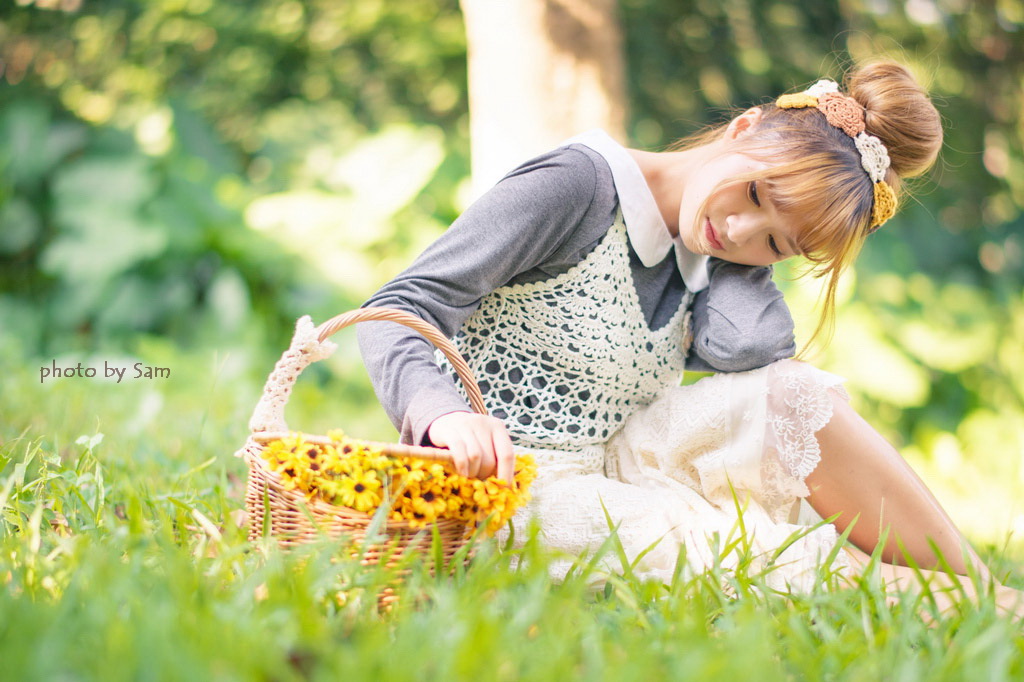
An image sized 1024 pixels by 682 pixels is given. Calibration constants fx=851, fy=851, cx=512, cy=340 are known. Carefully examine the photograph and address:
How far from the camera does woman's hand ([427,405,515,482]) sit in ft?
3.75

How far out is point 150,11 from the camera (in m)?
4.38

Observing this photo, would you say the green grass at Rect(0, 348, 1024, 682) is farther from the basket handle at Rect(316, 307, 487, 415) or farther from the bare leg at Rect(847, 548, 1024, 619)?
the basket handle at Rect(316, 307, 487, 415)

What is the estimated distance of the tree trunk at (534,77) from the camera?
268 cm

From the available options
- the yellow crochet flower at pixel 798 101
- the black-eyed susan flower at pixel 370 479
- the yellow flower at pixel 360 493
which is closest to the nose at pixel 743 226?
the yellow crochet flower at pixel 798 101

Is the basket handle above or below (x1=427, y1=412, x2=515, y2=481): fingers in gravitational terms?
above

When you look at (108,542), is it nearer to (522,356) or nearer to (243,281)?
(522,356)

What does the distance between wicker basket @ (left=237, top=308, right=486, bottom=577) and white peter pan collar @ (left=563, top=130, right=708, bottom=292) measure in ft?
1.50

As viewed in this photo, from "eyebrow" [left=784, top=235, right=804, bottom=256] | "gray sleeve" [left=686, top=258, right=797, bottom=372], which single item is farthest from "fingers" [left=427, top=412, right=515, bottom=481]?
"eyebrow" [left=784, top=235, right=804, bottom=256]

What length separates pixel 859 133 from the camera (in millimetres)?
1542

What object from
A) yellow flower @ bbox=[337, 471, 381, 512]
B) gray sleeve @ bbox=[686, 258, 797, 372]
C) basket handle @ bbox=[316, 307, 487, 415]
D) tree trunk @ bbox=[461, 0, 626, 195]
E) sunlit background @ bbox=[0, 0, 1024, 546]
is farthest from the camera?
sunlit background @ bbox=[0, 0, 1024, 546]

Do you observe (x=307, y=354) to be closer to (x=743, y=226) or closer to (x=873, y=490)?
(x=743, y=226)

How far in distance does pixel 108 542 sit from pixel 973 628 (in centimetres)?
108

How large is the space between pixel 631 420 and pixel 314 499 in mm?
760

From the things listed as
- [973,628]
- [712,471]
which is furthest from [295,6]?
[973,628]
